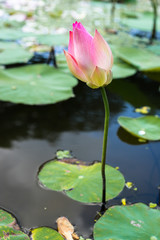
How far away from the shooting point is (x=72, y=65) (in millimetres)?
795

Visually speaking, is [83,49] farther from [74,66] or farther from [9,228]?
[9,228]

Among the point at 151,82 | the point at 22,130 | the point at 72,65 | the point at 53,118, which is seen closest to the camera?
the point at 72,65

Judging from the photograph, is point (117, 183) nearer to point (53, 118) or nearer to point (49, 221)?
point (49, 221)

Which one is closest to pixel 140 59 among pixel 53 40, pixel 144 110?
pixel 144 110

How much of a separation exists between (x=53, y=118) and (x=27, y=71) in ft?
1.75

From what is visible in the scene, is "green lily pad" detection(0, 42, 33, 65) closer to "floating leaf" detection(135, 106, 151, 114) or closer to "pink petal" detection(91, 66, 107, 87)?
"floating leaf" detection(135, 106, 151, 114)

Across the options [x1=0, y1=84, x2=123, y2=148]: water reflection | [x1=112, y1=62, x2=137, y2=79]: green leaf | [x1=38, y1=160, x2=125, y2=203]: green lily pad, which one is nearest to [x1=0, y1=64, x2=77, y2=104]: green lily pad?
[x1=0, y1=84, x2=123, y2=148]: water reflection

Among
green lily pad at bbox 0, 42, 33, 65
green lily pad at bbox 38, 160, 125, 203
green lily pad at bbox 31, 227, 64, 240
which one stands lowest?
green lily pad at bbox 31, 227, 64, 240

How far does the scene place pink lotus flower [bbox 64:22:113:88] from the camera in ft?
2.47

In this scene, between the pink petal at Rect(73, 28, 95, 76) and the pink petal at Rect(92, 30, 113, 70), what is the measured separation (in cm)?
1

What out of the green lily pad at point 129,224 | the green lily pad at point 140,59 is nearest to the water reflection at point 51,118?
the green lily pad at point 140,59

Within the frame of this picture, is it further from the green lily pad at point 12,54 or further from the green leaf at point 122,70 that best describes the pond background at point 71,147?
the green lily pad at point 12,54

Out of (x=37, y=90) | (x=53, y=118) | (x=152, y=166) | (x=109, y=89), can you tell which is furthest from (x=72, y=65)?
(x=109, y=89)

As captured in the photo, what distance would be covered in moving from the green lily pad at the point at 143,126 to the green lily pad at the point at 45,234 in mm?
687
